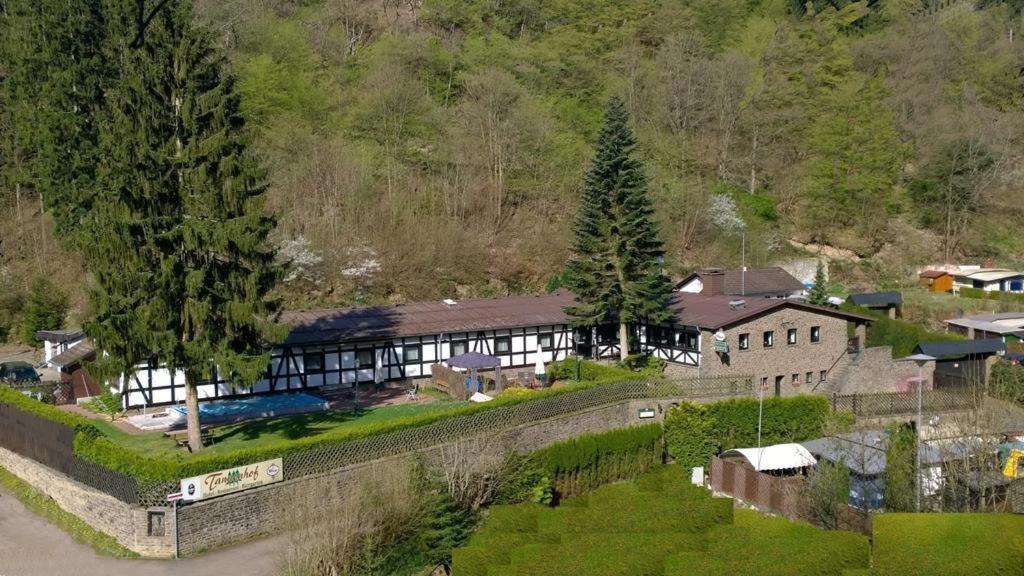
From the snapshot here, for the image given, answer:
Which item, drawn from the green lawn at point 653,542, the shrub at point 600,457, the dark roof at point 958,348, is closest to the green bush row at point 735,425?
the shrub at point 600,457

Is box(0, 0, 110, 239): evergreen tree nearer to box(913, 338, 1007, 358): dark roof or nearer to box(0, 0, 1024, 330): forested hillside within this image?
box(0, 0, 1024, 330): forested hillside

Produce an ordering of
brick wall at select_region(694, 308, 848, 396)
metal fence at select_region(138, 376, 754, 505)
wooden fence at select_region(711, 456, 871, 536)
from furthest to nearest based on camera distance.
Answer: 1. brick wall at select_region(694, 308, 848, 396)
2. metal fence at select_region(138, 376, 754, 505)
3. wooden fence at select_region(711, 456, 871, 536)

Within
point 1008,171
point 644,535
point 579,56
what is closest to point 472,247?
point 579,56

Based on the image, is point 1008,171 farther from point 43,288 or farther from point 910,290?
point 43,288

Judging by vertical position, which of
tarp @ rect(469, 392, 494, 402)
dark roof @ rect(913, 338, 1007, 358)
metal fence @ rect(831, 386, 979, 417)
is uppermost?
dark roof @ rect(913, 338, 1007, 358)

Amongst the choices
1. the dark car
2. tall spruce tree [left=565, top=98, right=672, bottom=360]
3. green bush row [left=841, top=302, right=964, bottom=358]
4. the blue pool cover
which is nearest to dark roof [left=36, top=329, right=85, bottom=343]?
the dark car

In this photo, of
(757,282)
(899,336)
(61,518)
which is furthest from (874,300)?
(61,518)
